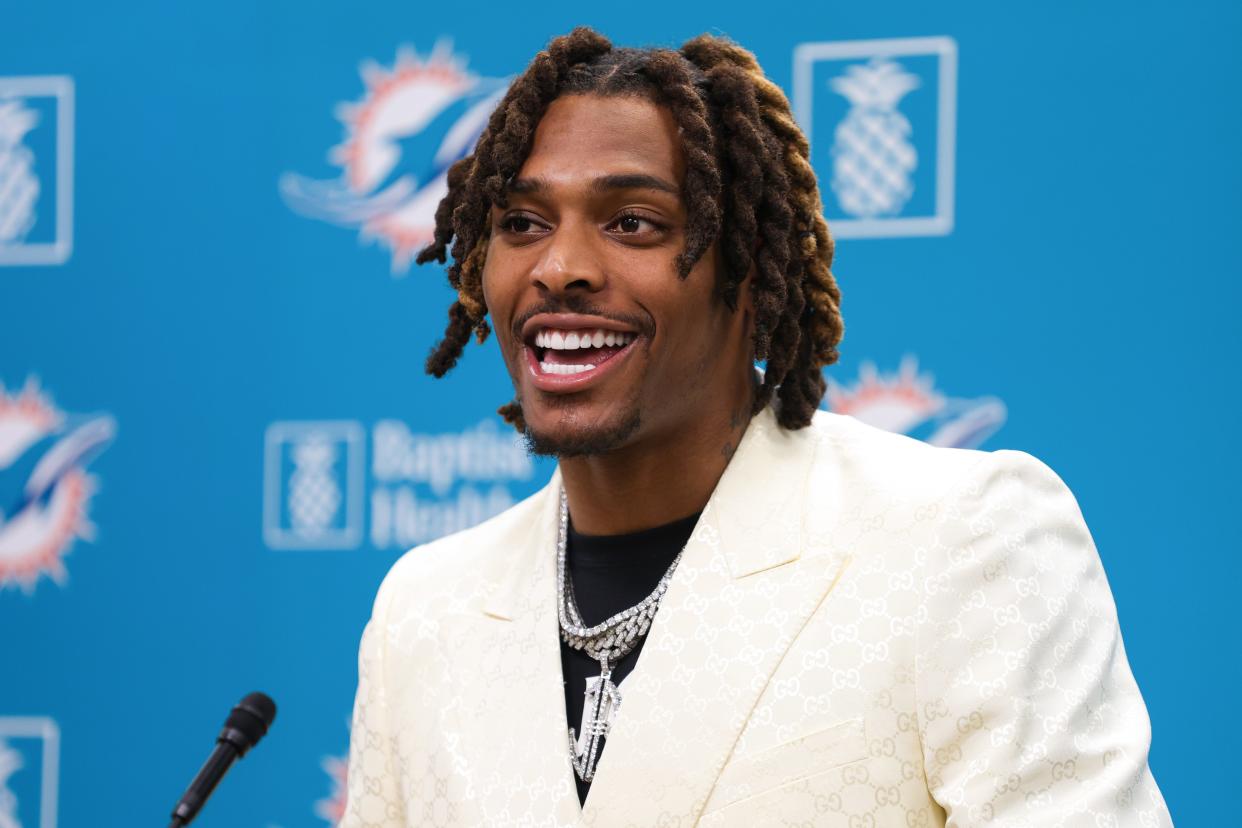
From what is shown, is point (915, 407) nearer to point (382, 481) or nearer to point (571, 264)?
point (382, 481)

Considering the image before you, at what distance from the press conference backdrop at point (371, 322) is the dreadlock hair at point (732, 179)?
913 millimetres

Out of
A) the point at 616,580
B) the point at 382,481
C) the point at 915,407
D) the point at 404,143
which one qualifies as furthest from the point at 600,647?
the point at 404,143

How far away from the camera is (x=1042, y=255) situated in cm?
296

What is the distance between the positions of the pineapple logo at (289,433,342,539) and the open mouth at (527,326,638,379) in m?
1.44

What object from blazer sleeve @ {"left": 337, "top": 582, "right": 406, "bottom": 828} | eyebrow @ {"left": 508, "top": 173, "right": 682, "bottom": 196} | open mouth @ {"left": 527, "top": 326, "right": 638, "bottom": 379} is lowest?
blazer sleeve @ {"left": 337, "top": 582, "right": 406, "bottom": 828}

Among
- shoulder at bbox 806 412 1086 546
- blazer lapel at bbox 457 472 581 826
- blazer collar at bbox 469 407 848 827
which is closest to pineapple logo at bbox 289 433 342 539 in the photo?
blazer lapel at bbox 457 472 581 826

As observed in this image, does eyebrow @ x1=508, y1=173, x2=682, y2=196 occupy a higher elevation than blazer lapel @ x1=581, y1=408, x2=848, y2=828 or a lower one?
higher

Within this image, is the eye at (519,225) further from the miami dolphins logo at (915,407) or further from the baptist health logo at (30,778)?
the baptist health logo at (30,778)

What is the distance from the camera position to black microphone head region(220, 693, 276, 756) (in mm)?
2240

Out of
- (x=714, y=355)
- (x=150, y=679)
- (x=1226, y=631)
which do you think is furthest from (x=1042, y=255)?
(x=150, y=679)

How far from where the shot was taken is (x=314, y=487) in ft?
11.1

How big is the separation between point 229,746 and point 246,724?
41 mm

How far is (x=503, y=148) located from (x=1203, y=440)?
148 centimetres

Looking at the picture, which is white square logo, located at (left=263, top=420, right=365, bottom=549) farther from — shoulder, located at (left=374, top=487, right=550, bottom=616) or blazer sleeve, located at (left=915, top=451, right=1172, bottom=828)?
blazer sleeve, located at (left=915, top=451, right=1172, bottom=828)
